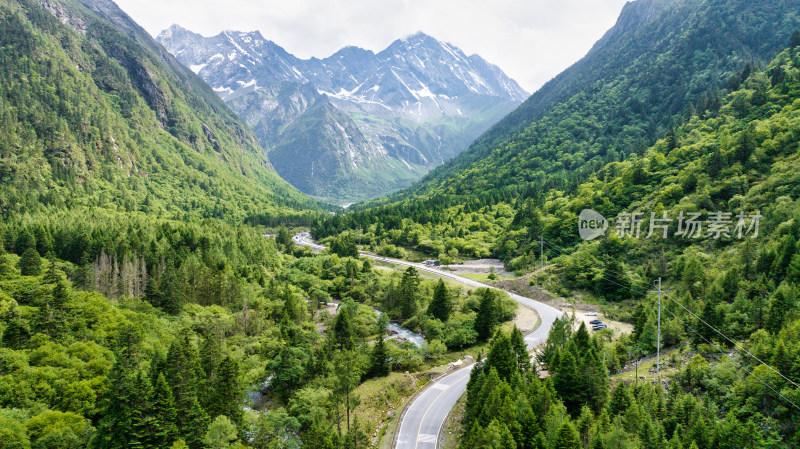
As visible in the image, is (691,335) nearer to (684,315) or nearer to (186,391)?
(684,315)

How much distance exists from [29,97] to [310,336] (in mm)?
183288

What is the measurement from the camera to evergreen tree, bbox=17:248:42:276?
83.5 metres

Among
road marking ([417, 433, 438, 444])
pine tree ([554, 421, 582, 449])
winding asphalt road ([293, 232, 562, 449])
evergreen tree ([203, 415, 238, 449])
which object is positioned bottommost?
road marking ([417, 433, 438, 444])

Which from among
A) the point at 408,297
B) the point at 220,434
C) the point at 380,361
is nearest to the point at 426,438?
the point at 380,361

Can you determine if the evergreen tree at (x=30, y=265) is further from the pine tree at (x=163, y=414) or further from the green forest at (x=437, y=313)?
the pine tree at (x=163, y=414)

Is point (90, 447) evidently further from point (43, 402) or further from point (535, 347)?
point (535, 347)

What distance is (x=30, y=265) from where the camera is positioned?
83688 millimetres

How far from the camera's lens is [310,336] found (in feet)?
248

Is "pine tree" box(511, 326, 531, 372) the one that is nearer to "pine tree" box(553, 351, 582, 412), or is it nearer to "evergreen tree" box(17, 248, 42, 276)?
"pine tree" box(553, 351, 582, 412)
